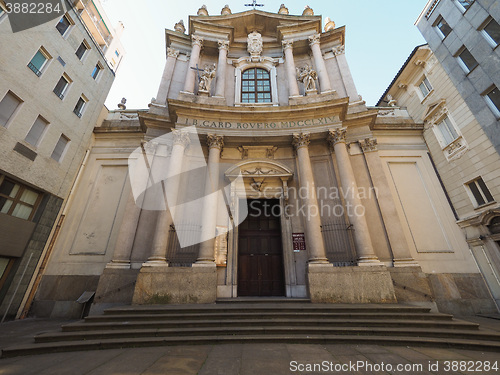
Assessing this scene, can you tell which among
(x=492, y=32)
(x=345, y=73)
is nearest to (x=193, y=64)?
(x=345, y=73)

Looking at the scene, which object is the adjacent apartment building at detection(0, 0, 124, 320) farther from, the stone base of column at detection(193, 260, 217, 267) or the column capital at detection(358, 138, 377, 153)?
the column capital at detection(358, 138, 377, 153)

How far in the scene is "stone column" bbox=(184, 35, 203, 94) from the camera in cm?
1271

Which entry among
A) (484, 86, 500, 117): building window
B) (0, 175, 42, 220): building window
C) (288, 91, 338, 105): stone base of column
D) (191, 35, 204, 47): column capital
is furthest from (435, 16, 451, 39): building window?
(0, 175, 42, 220): building window

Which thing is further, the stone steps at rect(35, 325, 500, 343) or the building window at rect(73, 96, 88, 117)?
the building window at rect(73, 96, 88, 117)

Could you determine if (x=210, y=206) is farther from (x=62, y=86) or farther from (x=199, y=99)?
(x=62, y=86)

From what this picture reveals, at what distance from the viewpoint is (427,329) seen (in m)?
5.41

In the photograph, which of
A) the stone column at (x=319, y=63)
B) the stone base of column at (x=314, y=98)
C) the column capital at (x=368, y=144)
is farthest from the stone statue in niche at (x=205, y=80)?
the column capital at (x=368, y=144)

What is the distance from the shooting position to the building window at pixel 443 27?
38.0 ft

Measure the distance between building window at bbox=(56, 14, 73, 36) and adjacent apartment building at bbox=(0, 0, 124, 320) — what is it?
43 mm

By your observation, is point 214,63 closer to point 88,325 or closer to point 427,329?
point 88,325

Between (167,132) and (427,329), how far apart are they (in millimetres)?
12494

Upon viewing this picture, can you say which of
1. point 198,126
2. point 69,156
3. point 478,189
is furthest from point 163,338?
Answer: point 478,189

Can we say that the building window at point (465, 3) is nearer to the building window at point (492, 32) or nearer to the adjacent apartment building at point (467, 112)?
the adjacent apartment building at point (467, 112)

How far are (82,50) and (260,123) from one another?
10.9 metres
